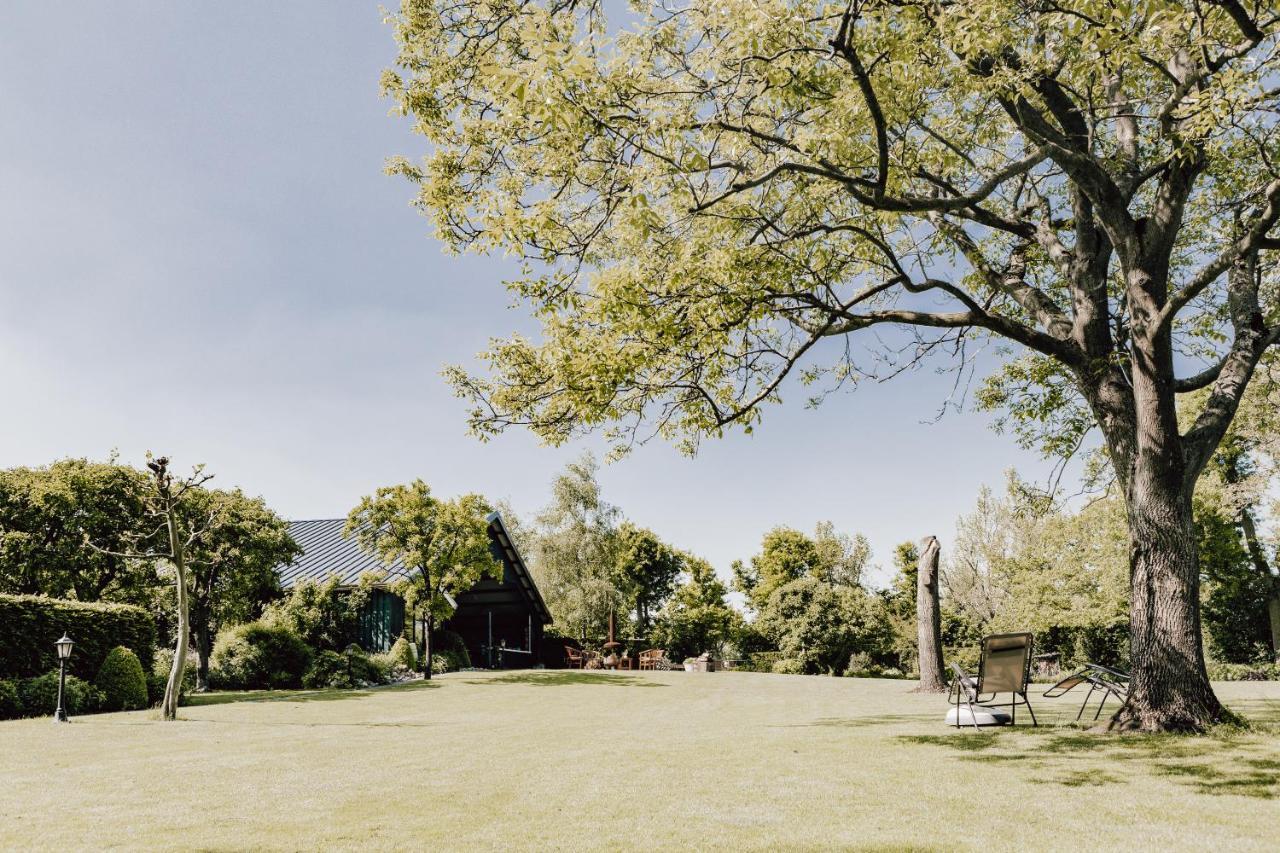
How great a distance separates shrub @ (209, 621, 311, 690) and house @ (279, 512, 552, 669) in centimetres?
386

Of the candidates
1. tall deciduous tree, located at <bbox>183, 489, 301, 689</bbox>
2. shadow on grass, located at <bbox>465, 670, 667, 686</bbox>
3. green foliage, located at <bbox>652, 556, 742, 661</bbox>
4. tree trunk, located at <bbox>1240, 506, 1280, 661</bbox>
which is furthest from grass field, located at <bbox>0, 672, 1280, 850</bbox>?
green foliage, located at <bbox>652, 556, 742, 661</bbox>

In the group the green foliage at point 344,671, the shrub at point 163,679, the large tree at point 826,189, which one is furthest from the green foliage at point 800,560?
the large tree at point 826,189

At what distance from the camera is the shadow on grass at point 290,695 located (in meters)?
16.6

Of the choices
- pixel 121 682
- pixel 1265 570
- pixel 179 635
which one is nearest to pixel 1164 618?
pixel 179 635

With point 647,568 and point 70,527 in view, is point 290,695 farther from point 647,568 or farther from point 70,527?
point 647,568

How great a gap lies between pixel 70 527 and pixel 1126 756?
23532 millimetres

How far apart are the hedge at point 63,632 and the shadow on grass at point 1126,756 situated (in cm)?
1677

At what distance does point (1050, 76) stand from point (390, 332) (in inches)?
612

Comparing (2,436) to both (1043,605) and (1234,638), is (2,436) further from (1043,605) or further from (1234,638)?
(1234,638)

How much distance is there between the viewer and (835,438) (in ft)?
76.5

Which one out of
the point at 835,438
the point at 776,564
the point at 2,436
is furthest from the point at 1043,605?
the point at 2,436

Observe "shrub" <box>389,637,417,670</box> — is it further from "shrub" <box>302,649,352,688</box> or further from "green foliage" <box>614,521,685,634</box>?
"green foliage" <box>614,521,685,634</box>

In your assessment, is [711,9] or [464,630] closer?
[711,9]

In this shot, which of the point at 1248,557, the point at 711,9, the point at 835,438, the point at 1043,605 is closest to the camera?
the point at 711,9
